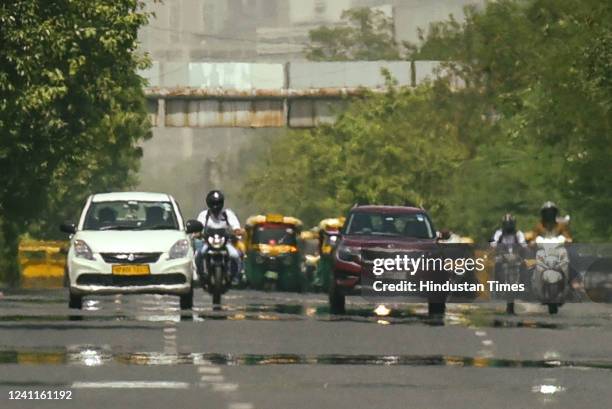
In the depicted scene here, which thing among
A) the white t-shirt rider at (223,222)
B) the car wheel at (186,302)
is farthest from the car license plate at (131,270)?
the white t-shirt rider at (223,222)

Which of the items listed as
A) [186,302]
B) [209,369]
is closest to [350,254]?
[186,302]

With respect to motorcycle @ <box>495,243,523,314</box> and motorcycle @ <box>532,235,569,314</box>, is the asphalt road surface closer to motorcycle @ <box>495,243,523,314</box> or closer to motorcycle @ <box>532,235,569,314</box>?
motorcycle @ <box>532,235,569,314</box>

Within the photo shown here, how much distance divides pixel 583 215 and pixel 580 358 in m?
42.5

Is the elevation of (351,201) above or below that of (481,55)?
below

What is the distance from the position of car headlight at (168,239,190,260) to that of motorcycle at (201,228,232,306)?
3.39 meters

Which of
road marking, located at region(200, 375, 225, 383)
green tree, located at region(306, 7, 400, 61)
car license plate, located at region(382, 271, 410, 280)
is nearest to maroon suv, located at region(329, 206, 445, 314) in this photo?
car license plate, located at region(382, 271, 410, 280)

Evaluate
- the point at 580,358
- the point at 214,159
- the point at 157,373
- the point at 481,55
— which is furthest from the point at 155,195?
the point at 214,159

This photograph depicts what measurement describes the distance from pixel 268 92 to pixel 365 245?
67.6 m

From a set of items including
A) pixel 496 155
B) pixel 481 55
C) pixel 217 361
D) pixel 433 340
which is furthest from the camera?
pixel 481 55

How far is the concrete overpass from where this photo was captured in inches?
4072

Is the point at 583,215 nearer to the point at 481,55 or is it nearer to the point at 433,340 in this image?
the point at 481,55

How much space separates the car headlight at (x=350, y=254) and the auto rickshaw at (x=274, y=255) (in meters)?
25.4

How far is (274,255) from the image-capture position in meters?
63.8

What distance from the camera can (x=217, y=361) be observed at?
927 inches
